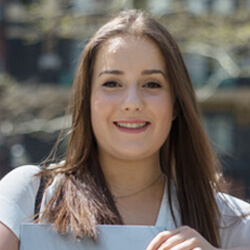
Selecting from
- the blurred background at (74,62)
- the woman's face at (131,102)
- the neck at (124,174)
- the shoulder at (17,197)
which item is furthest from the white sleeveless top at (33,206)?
the blurred background at (74,62)

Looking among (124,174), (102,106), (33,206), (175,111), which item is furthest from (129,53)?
(33,206)

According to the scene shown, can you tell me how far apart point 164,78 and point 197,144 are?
280mm

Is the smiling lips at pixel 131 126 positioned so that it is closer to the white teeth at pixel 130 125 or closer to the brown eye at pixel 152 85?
the white teeth at pixel 130 125

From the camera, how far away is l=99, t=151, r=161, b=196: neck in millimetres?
2202

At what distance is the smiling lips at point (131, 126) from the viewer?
2.10 meters

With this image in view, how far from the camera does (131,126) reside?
6.92 ft

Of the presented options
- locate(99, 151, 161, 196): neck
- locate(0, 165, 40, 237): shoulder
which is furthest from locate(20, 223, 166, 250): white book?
locate(99, 151, 161, 196): neck

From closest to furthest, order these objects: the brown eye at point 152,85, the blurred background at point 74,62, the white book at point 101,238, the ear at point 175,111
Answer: the white book at point 101,238 < the brown eye at point 152,85 < the ear at point 175,111 < the blurred background at point 74,62

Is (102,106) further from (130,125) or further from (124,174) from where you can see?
(124,174)

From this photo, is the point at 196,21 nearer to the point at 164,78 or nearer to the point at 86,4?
the point at 86,4

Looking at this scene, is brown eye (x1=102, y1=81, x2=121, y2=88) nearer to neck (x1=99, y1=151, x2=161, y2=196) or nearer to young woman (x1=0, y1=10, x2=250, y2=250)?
young woman (x1=0, y1=10, x2=250, y2=250)

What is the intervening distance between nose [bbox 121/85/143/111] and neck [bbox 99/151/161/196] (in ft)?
0.77

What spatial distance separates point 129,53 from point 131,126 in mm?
246

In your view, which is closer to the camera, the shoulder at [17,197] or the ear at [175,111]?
the shoulder at [17,197]
